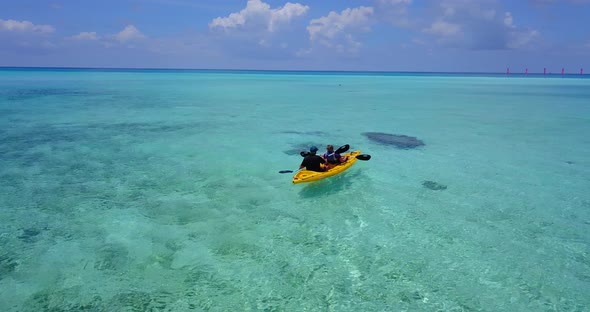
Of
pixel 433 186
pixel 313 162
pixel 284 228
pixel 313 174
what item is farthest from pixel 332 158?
pixel 284 228

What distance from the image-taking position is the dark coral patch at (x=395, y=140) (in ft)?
72.2

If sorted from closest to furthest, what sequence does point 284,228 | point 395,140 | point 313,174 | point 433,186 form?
point 284,228 < point 313,174 < point 433,186 < point 395,140

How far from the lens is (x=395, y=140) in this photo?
23.2m

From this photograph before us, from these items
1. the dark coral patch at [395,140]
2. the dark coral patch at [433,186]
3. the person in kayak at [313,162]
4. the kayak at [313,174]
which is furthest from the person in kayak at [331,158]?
the dark coral patch at [395,140]

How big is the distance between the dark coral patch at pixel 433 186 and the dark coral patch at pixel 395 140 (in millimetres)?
6501

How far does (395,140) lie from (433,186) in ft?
29.2

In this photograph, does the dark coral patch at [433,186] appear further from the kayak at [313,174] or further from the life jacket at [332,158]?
the life jacket at [332,158]

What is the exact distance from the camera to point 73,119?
29.9 meters

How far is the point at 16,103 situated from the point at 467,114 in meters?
47.4

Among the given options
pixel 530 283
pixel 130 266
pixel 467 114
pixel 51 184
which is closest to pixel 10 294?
pixel 130 266

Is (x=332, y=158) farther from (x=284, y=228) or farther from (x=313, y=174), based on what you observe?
(x=284, y=228)

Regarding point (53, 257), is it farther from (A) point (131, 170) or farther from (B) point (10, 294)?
(A) point (131, 170)

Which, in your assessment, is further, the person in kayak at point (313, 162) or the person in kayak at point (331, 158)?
the person in kayak at point (331, 158)

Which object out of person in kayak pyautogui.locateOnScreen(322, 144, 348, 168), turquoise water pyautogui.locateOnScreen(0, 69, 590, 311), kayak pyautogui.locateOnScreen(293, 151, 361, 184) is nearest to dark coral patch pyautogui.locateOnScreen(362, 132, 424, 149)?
turquoise water pyautogui.locateOnScreen(0, 69, 590, 311)
